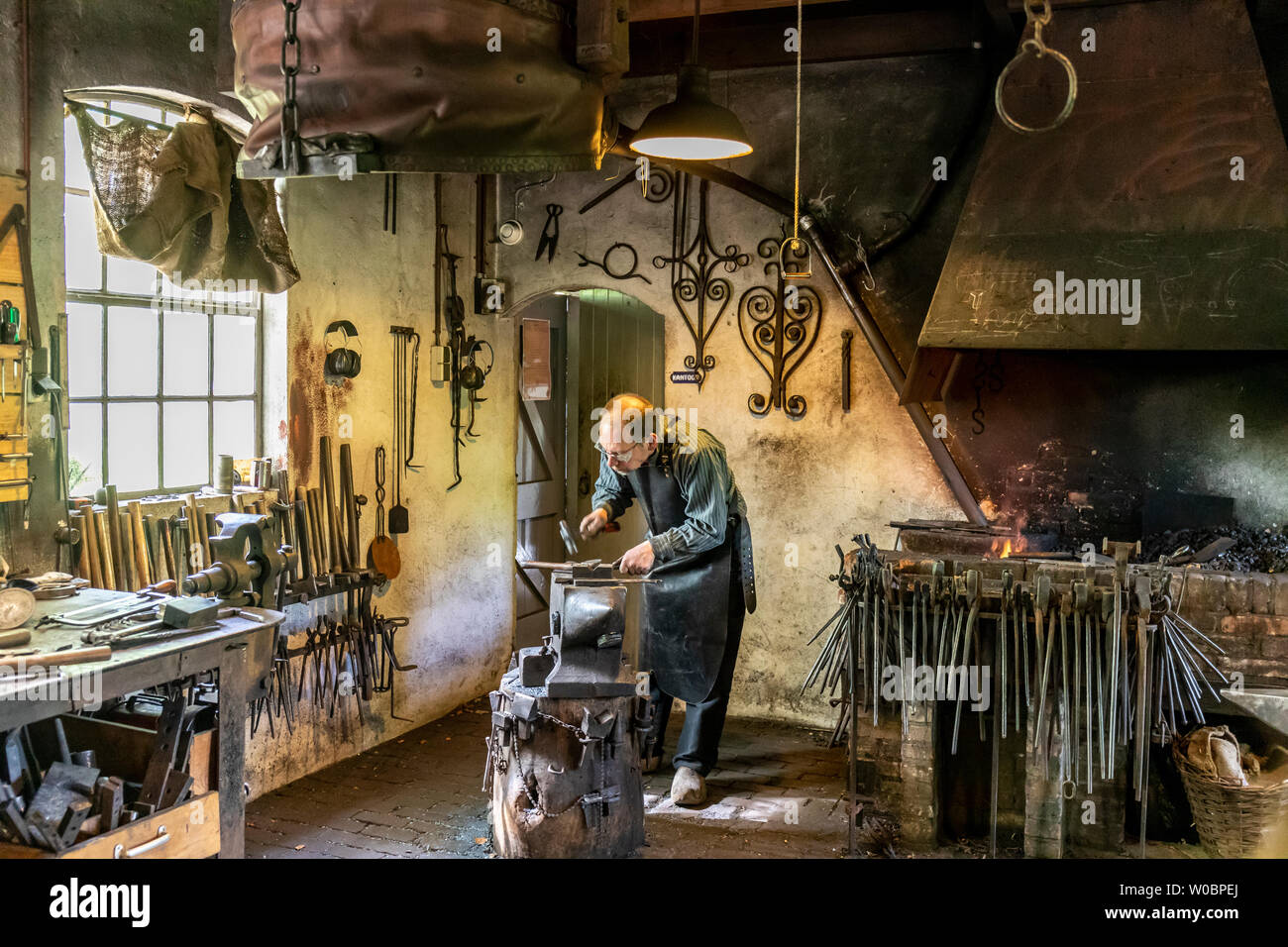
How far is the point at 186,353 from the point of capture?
4.44 metres

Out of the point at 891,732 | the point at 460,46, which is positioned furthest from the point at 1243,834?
the point at 460,46

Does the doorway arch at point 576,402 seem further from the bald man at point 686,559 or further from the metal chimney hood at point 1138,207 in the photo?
the metal chimney hood at point 1138,207

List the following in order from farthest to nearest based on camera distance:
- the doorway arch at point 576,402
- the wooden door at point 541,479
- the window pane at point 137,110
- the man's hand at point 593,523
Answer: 1. the doorway arch at point 576,402
2. the wooden door at point 541,479
3. the man's hand at point 593,523
4. the window pane at point 137,110

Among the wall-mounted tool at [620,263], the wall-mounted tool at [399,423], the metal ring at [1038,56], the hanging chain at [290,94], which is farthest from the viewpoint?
the wall-mounted tool at [620,263]

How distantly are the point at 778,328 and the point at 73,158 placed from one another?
336 centimetres

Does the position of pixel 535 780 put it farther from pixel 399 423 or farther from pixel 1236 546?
pixel 1236 546

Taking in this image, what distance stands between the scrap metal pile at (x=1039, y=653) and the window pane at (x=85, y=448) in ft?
9.08

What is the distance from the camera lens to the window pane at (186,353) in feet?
14.3

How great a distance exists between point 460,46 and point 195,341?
2.60 metres

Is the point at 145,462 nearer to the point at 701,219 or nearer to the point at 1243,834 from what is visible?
the point at 701,219

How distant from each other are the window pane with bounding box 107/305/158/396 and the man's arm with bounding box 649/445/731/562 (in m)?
2.12

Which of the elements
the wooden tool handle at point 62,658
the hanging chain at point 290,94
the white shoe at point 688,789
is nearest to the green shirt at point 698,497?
the white shoe at point 688,789

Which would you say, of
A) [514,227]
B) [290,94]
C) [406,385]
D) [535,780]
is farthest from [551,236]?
[290,94]

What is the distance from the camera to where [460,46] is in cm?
235
